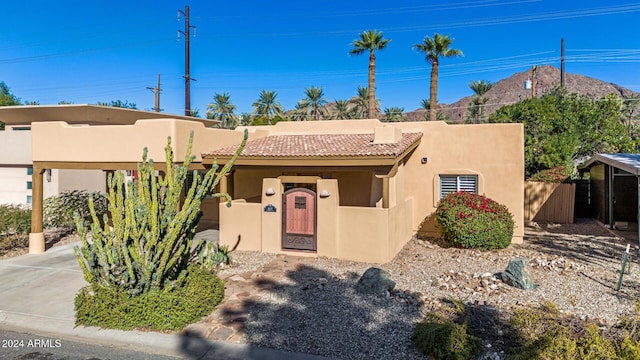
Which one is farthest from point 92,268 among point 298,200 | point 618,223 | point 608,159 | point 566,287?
point 618,223

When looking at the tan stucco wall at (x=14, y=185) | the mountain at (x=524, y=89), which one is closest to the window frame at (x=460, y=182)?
the tan stucco wall at (x=14, y=185)

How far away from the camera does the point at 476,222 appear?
44.8 feet

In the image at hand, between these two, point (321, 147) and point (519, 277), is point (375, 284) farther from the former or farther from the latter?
point (321, 147)

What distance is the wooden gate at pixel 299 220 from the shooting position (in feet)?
42.5

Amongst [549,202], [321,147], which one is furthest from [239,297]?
[549,202]

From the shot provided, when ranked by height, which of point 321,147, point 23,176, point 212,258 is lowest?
point 212,258

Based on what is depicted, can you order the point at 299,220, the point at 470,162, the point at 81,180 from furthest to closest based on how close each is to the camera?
the point at 81,180 → the point at 470,162 → the point at 299,220

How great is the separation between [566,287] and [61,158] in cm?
1506

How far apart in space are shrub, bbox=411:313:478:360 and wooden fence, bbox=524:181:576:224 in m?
15.7

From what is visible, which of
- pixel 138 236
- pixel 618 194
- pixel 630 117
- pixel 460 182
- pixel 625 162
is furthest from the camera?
pixel 630 117

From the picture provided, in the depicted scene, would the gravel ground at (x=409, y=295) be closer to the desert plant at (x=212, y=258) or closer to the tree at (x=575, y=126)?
the desert plant at (x=212, y=258)

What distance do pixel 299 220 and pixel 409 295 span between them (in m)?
4.93

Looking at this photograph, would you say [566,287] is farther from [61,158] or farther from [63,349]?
[61,158]

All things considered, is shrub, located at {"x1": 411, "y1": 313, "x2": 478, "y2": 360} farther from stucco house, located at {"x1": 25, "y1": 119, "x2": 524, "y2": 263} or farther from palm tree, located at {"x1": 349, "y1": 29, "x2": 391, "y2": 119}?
palm tree, located at {"x1": 349, "y1": 29, "x2": 391, "y2": 119}
